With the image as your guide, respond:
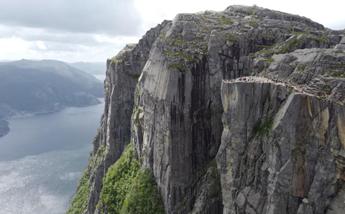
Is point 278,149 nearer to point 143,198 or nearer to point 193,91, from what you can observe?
point 193,91

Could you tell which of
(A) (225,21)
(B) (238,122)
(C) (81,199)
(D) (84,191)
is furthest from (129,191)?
(D) (84,191)

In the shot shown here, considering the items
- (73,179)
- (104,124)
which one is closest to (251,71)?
(104,124)

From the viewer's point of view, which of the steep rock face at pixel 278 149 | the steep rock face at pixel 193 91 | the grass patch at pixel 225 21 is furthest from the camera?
the grass patch at pixel 225 21

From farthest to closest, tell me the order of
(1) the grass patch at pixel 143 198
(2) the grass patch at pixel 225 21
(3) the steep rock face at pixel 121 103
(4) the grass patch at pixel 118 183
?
(3) the steep rock face at pixel 121 103
(4) the grass patch at pixel 118 183
(2) the grass patch at pixel 225 21
(1) the grass patch at pixel 143 198

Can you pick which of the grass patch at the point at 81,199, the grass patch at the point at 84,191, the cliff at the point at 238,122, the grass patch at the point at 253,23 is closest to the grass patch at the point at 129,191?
the cliff at the point at 238,122

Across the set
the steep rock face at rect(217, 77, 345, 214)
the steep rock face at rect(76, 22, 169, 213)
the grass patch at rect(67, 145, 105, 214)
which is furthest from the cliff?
the grass patch at rect(67, 145, 105, 214)

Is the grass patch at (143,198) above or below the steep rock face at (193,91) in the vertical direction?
below

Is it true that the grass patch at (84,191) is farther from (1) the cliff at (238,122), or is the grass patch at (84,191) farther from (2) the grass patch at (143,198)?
(2) the grass patch at (143,198)

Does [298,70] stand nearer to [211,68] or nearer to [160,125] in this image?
[211,68]

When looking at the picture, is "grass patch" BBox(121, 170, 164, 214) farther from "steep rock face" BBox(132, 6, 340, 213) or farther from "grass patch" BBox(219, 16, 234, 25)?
"grass patch" BBox(219, 16, 234, 25)
